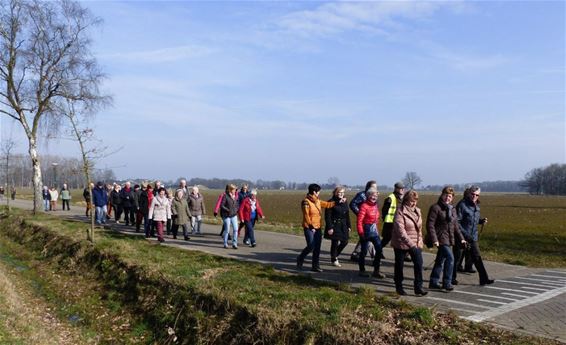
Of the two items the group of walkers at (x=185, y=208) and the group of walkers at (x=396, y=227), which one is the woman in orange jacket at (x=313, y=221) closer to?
the group of walkers at (x=396, y=227)

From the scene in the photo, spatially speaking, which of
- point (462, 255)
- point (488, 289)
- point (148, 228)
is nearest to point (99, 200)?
point (148, 228)

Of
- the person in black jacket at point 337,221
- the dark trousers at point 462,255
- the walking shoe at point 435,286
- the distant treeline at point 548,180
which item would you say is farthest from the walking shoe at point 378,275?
the distant treeline at point 548,180

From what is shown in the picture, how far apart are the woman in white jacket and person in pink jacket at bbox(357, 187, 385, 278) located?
24.5ft

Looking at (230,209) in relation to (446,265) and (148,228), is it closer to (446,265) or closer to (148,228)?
(148,228)

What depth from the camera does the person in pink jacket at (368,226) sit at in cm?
980

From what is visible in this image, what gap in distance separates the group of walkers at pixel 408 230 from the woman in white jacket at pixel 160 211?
6.29 metres

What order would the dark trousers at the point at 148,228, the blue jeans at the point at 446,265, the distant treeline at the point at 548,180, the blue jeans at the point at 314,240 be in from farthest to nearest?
the distant treeline at the point at 548,180 → the dark trousers at the point at 148,228 → the blue jeans at the point at 314,240 → the blue jeans at the point at 446,265

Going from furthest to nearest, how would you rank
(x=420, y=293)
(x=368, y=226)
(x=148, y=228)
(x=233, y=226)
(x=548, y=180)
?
(x=548, y=180) → (x=148, y=228) → (x=233, y=226) → (x=368, y=226) → (x=420, y=293)

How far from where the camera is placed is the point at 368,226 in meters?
9.97

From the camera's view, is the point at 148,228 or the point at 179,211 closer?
the point at 179,211

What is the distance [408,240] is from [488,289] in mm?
2081

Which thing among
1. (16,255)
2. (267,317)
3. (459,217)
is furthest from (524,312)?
(16,255)

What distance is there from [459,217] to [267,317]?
15.4 feet

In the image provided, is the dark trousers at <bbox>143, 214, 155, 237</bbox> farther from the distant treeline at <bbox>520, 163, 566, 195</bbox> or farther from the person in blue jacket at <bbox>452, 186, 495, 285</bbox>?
the distant treeline at <bbox>520, 163, 566, 195</bbox>
